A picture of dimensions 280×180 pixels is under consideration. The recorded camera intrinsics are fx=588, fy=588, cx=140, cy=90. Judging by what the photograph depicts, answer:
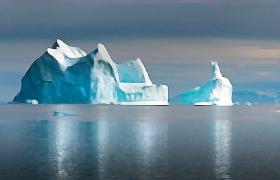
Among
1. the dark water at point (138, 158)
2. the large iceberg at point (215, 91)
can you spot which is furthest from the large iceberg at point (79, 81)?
the dark water at point (138, 158)

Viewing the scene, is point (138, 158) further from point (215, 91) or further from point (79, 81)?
point (215, 91)

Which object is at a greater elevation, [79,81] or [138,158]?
[79,81]

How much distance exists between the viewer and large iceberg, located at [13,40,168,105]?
11938 centimetres

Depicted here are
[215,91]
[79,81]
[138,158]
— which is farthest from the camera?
[215,91]

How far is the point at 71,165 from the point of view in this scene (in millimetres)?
34219

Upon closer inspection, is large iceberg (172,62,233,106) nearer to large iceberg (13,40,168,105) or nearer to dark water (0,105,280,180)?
large iceberg (13,40,168,105)

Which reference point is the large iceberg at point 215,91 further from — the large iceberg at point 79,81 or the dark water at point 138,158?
the dark water at point 138,158

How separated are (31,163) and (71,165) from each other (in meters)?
2.58

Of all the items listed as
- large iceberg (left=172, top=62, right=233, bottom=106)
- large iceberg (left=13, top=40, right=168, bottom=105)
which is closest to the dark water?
large iceberg (left=13, top=40, right=168, bottom=105)

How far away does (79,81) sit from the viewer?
122m

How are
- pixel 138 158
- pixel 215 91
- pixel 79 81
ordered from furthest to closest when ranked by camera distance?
pixel 215 91 → pixel 79 81 → pixel 138 158

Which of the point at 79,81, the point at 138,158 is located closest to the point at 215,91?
the point at 79,81

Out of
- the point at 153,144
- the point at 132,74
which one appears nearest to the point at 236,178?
the point at 153,144

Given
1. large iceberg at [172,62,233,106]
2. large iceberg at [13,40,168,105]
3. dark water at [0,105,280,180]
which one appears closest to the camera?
dark water at [0,105,280,180]
